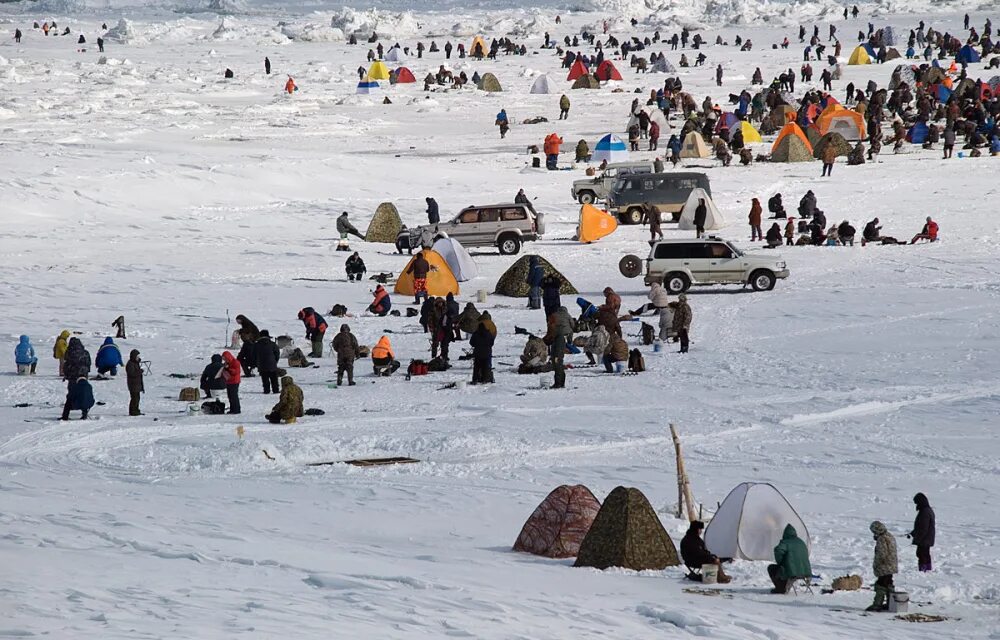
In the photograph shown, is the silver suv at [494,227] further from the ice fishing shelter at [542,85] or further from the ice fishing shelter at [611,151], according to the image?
the ice fishing shelter at [542,85]

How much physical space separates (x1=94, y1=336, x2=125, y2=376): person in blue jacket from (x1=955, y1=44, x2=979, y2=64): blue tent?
4802 centimetres

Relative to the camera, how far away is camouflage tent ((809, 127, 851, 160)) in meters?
42.5

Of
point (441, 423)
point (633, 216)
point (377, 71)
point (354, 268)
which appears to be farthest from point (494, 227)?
point (377, 71)

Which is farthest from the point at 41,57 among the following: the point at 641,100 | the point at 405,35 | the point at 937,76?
the point at 937,76

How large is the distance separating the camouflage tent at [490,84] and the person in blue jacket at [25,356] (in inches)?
1640

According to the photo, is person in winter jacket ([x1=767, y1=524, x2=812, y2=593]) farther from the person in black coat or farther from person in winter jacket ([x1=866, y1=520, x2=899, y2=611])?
the person in black coat

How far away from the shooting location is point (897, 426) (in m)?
17.0

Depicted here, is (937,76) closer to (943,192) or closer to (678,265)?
(943,192)

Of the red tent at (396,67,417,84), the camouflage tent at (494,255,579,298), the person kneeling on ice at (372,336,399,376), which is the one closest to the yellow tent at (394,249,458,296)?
the camouflage tent at (494,255,579,298)

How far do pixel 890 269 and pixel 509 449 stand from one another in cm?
1330

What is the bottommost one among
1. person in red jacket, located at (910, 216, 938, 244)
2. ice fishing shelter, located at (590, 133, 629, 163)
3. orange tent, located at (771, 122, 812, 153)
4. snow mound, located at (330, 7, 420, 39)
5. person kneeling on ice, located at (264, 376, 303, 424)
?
person kneeling on ice, located at (264, 376, 303, 424)

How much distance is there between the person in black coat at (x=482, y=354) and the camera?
19938mm

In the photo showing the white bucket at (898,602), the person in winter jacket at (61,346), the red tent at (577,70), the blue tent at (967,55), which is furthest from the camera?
the red tent at (577,70)

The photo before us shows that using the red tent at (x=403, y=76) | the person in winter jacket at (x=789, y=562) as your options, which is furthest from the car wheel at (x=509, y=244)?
the red tent at (x=403, y=76)
